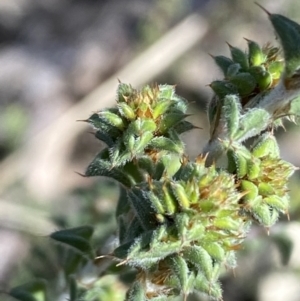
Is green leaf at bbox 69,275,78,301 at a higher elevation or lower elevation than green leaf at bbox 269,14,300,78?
lower

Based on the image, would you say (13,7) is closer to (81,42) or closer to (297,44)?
(81,42)

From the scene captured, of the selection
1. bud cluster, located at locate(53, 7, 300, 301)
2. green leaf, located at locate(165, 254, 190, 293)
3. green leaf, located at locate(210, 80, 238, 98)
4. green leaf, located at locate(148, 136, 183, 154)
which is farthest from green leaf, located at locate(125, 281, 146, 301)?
green leaf, located at locate(210, 80, 238, 98)

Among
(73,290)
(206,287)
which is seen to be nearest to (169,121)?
(206,287)

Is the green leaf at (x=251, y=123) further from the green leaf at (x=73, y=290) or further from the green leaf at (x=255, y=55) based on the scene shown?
the green leaf at (x=73, y=290)

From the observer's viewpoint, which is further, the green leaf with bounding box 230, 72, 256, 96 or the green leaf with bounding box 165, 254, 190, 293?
the green leaf with bounding box 230, 72, 256, 96

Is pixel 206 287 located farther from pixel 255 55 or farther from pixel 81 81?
pixel 81 81

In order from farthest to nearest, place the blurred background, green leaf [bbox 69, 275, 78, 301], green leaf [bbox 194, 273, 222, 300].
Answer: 1. the blurred background
2. green leaf [bbox 69, 275, 78, 301]
3. green leaf [bbox 194, 273, 222, 300]

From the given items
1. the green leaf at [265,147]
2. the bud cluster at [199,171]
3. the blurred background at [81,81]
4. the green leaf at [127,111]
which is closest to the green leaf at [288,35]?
the bud cluster at [199,171]

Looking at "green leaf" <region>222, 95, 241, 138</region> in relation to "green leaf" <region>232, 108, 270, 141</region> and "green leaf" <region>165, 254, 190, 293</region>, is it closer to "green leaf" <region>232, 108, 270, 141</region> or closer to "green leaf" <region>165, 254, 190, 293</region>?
"green leaf" <region>232, 108, 270, 141</region>
